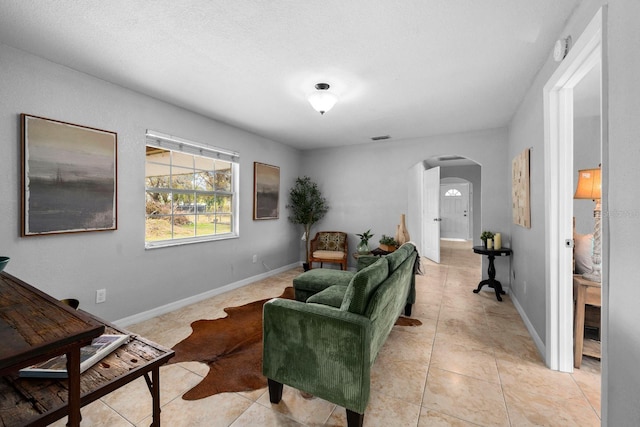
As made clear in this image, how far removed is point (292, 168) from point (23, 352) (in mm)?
4874

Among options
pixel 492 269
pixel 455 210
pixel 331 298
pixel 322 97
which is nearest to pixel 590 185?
pixel 492 269

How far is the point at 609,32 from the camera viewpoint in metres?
1.21

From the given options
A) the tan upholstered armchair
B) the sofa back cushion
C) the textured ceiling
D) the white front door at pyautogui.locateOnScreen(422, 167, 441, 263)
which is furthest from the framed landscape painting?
the white front door at pyautogui.locateOnScreen(422, 167, 441, 263)

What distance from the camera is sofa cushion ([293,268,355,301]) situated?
2828 mm

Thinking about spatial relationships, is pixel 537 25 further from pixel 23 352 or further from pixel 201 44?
pixel 23 352

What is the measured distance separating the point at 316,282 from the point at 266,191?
2249 millimetres

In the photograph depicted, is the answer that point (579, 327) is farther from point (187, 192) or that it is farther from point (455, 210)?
point (455, 210)

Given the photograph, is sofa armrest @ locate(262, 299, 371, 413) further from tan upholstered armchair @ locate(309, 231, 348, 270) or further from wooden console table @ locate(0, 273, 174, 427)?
tan upholstered armchair @ locate(309, 231, 348, 270)

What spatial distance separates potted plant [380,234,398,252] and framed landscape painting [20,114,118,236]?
11.7ft

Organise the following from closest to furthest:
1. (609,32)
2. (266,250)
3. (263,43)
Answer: (609,32)
(263,43)
(266,250)

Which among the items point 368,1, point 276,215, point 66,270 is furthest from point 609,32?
point 276,215

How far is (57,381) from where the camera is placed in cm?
101

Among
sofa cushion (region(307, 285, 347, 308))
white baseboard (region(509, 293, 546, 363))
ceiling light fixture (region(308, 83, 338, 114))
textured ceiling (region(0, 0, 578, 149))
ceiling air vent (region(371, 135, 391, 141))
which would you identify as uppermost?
ceiling air vent (region(371, 135, 391, 141))

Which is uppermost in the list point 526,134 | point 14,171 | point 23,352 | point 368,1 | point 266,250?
point 368,1
